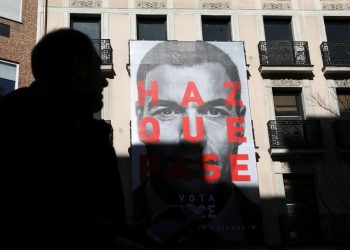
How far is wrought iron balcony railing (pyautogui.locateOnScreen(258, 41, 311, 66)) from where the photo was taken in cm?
1772

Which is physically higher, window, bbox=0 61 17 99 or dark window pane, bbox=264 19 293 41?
dark window pane, bbox=264 19 293 41

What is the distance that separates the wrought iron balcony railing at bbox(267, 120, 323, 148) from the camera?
16.5 metres

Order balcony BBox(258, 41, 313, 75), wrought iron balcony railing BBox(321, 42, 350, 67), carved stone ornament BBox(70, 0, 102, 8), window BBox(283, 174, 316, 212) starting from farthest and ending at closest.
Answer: carved stone ornament BBox(70, 0, 102, 8) → wrought iron balcony railing BBox(321, 42, 350, 67) → balcony BBox(258, 41, 313, 75) → window BBox(283, 174, 316, 212)

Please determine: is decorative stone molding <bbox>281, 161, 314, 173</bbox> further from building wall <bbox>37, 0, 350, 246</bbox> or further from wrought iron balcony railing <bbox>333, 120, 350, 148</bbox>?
wrought iron balcony railing <bbox>333, 120, 350, 148</bbox>

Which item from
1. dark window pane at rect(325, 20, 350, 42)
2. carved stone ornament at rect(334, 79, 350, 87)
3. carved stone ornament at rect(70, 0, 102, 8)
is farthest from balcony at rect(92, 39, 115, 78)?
dark window pane at rect(325, 20, 350, 42)

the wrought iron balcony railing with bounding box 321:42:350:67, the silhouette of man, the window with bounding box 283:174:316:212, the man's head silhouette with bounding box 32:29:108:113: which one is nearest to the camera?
the silhouette of man

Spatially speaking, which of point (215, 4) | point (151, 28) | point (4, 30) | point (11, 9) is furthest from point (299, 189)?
point (11, 9)

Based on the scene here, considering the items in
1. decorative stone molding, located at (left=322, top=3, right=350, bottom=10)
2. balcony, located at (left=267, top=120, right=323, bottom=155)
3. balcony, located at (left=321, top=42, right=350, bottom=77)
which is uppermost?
decorative stone molding, located at (left=322, top=3, right=350, bottom=10)

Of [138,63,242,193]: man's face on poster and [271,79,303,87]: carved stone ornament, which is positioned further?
[271,79,303,87]: carved stone ornament

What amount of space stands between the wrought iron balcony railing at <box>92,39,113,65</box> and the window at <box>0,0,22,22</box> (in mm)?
2749

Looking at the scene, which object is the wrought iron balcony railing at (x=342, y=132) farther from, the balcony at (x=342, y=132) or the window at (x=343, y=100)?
the window at (x=343, y=100)

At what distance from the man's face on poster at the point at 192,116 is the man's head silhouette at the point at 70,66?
13610mm

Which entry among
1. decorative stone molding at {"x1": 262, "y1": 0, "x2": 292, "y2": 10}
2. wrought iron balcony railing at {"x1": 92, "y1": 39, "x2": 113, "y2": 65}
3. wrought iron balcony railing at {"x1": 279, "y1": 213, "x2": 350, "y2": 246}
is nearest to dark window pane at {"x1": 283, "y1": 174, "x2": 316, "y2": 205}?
wrought iron balcony railing at {"x1": 279, "y1": 213, "x2": 350, "y2": 246}

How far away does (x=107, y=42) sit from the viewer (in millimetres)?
17688
